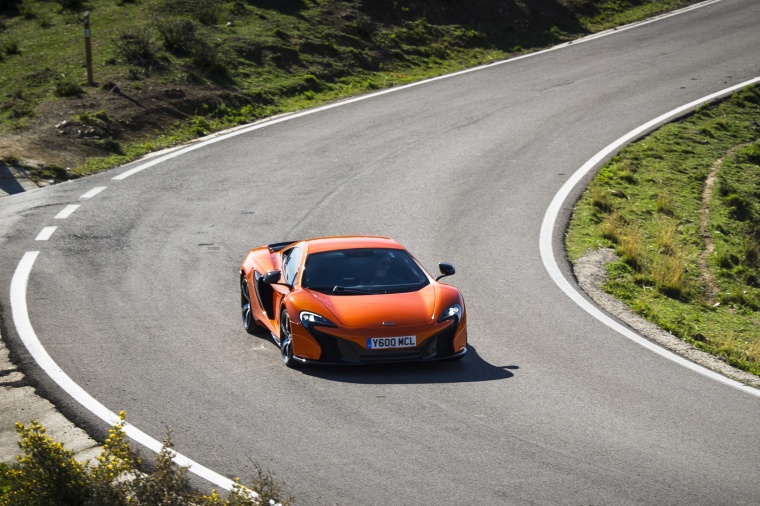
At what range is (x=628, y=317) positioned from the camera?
1371cm

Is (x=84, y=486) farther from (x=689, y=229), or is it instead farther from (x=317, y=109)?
(x=317, y=109)

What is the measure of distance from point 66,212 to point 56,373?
7352 mm

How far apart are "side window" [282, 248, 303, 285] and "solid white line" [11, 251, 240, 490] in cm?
283

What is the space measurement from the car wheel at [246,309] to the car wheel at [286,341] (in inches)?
39.6

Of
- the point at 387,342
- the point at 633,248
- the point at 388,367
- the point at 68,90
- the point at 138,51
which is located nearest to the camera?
the point at 387,342

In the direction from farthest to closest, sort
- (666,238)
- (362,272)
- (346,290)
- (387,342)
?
1. (666,238)
2. (362,272)
3. (346,290)
4. (387,342)

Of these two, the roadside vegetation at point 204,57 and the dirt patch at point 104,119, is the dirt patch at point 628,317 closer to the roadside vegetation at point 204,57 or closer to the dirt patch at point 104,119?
the roadside vegetation at point 204,57

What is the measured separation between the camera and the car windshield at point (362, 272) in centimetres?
1195

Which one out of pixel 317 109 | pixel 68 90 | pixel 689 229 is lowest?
pixel 689 229

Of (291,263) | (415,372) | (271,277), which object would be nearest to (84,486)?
(415,372)

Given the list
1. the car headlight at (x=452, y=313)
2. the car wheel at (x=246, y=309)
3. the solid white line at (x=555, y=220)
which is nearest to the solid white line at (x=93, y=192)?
the car wheel at (x=246, y=309)

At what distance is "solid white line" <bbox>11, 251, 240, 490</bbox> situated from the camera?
27.6 feet

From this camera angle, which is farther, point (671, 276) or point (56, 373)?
point (671, 276)

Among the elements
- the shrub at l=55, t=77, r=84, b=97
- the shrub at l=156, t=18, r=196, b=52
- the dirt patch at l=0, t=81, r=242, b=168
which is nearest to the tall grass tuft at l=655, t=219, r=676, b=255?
the dirt patch at l=0, t=81, r=242, b=168
